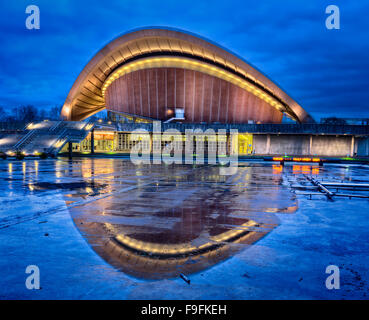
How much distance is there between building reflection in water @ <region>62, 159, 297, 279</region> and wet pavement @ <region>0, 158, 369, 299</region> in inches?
0.9

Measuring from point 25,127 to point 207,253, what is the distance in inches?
1939

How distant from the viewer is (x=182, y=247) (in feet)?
17.7

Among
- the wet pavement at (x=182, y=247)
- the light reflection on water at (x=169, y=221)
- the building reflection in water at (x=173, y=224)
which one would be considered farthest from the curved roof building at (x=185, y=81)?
the wet pavement at (x=182, y=247)

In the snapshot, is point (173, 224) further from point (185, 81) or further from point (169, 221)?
point (185, 81)

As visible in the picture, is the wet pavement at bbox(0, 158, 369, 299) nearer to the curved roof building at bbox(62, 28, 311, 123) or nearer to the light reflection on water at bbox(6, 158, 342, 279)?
the light reflection on water at bbox(6, 158, 342, 279)

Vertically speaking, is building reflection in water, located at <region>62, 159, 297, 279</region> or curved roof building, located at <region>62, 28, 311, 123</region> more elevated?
curved roof building, located at <region>62, 28, 311, 123</region>

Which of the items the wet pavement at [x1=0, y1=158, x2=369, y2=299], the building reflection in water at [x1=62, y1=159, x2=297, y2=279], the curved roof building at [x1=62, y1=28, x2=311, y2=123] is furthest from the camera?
the curved roof building at [x1=62, y1=28, x2=311, y2=123]

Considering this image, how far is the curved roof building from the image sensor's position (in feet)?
159

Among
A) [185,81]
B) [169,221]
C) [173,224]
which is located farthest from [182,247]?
[185,81]

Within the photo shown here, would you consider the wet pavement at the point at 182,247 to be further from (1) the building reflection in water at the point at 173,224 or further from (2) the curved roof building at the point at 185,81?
(2) the curved roof building at the point at 185,81

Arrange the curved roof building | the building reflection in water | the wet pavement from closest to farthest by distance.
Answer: the wet pavement
the building reflection in water
the curved roof building

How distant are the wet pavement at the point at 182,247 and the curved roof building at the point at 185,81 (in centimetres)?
4227

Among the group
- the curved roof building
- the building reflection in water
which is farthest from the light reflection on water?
→ the curved roof building
